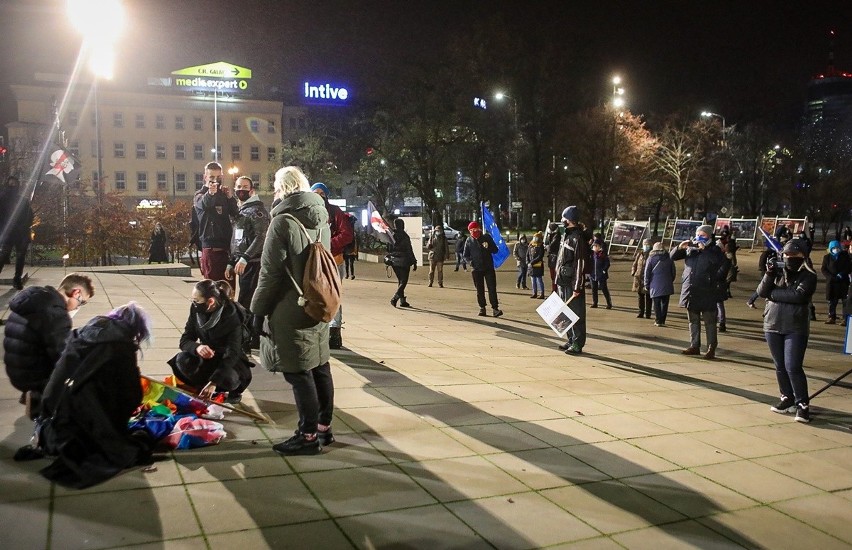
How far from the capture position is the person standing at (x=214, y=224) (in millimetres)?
7828

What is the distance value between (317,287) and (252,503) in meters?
1.37

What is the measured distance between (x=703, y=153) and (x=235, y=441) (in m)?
48.3

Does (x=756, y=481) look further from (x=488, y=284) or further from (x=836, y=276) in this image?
(x=836, y=276)

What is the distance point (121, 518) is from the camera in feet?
11.6

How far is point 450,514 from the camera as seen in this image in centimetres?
388

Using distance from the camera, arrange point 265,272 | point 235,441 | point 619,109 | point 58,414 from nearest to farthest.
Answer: point 58,414
point 265,272
point 235,441
point 619,109

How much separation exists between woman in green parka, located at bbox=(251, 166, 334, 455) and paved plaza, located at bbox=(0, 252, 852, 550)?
27 centimetres

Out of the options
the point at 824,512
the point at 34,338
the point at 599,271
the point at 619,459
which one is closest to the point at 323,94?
the point at 599,271

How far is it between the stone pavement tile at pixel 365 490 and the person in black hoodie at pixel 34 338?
2007 millimetres

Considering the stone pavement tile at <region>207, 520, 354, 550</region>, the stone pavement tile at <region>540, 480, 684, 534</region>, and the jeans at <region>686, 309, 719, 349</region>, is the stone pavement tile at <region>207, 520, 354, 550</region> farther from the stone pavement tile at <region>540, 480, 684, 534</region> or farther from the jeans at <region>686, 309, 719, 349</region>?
the jeans at <region>686, 309, 719, 349</region>

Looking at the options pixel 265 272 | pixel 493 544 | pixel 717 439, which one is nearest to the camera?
pixel 493 544

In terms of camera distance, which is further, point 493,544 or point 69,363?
point 69,363

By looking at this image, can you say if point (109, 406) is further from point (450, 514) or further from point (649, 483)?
point (649, 483)

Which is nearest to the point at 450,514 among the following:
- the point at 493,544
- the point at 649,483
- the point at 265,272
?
the point at 493,544
